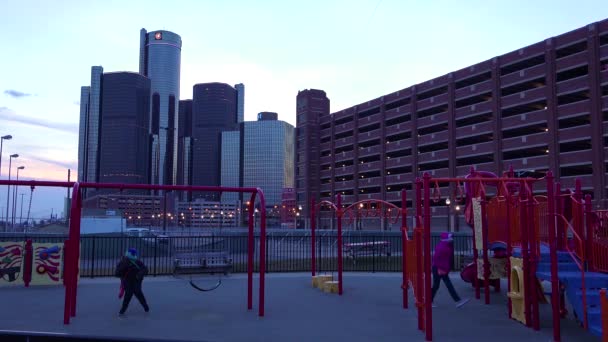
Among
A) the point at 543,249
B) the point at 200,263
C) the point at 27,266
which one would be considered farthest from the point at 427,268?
the point at 27,266

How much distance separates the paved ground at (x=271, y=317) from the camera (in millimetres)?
10109

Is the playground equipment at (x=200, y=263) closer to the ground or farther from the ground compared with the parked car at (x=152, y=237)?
closer to the ground

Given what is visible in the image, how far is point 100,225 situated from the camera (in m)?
35.7

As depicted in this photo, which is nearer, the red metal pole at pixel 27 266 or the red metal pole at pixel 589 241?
the red metal pole at pixel 589 241

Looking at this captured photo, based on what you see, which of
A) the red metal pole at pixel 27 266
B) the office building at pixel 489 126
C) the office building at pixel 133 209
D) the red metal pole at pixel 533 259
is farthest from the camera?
the office building at pixel 489 126

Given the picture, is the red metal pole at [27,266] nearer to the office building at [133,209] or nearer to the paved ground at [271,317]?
the paved ground at [271,317]

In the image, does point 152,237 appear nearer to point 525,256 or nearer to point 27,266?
point 27,266

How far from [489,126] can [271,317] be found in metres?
61.8

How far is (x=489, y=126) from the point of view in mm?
68000

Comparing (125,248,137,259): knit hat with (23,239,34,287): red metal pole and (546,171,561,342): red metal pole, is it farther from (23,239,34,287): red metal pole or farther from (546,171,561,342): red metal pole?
(546,171,561,342): red metal pole

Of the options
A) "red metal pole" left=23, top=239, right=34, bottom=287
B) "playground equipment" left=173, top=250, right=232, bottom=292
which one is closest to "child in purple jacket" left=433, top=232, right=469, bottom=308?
"playground equipment" left=173, top=250, right=232, bottom=292

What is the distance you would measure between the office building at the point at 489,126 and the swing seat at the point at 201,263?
35031 millimetres

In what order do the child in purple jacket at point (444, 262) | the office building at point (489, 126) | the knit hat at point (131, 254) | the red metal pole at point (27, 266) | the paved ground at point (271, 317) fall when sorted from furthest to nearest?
1. the office building at point (489, 126)
2. the red metal pole at point (27, 266)
3. the child in purple jacket at point (444, 262)
4. the knit hat at point (131, 254)
5. the paved ground at point (271, 317)

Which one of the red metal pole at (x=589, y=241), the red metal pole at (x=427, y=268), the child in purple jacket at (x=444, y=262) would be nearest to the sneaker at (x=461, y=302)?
the child in purple jacket at (x=444, y=262)
